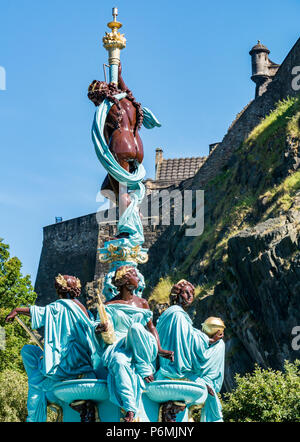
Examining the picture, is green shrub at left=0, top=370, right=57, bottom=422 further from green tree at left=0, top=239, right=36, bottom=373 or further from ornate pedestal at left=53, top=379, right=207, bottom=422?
ornate pedestal at left=53, top=379, right=207, bottom=422

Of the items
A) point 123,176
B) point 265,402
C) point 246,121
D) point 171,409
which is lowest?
point 171,409

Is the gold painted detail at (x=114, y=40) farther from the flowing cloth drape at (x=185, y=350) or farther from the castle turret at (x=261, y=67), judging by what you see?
the castle turret at (x=261, y=67)

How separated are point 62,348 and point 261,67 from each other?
45.1 meters

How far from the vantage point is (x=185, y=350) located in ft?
36.3

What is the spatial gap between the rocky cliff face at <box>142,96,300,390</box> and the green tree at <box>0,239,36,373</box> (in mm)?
8019

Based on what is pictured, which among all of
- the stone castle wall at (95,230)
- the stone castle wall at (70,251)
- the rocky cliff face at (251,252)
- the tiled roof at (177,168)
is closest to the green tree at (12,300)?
the rocky cliff face at (251,252)

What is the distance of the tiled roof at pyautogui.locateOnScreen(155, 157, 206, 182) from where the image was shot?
6594 centimetres

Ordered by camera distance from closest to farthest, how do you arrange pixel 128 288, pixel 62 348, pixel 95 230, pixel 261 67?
pixel 62 348 → pixel 128 288 → pixel 261 67 → pixel 95 230

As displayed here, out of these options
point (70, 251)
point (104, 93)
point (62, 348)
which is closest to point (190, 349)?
point (62, 348)

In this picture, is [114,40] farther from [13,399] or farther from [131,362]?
[13,399]

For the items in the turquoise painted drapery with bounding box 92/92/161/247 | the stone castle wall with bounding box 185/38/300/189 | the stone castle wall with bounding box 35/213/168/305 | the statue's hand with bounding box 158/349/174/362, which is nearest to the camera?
the statue's hand with bounding box 158/349/174/362

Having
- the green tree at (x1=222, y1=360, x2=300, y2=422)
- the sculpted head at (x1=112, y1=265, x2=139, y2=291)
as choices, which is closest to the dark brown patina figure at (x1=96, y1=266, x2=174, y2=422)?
the sculpted head at (x1=112, y1=265, x2=139, y2=291)

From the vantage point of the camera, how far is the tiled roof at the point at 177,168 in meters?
65.9
